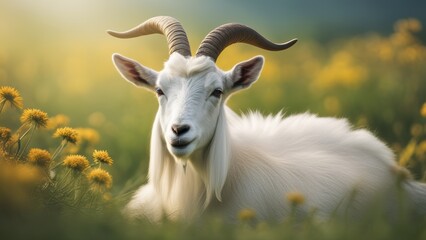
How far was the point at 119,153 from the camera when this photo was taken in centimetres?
955

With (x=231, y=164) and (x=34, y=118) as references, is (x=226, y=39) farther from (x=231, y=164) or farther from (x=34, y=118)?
(x=34, y=118)

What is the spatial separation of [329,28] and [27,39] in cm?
878

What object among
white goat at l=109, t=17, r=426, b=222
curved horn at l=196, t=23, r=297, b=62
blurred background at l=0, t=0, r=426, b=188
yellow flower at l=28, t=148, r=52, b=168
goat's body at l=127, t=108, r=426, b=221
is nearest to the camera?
yellow flower at l=28, t=148, r=52, b=168

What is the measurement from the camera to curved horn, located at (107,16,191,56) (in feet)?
19.0

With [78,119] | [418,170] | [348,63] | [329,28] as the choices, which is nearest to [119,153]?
[78,119]

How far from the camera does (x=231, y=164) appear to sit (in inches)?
226

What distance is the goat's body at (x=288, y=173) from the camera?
5609 mm

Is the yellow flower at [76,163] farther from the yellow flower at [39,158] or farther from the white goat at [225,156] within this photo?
the white goat at [225,156]

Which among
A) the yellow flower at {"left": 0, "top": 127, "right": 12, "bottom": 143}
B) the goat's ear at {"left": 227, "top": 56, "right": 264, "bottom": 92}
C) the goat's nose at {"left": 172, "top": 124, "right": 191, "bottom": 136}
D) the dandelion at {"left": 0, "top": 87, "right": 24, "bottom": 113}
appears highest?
the goat's ear at {"left": 227, "top": 56, "right": 264, "bottom": 92}

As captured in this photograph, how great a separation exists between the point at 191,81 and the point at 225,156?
0.69 metres

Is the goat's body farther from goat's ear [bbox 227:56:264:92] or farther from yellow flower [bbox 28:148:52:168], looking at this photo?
yellow flower [bbox 28:148:52:168]

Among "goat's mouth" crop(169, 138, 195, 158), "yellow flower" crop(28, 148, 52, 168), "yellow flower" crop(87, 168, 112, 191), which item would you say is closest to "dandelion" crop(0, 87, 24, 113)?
"yellow flower" crop(28, 148, 52, 168)

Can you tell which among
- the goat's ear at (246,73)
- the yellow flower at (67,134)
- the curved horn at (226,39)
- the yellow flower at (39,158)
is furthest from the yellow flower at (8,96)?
the goat's ear at (246,73)

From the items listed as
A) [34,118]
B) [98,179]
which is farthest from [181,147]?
[34,118]
